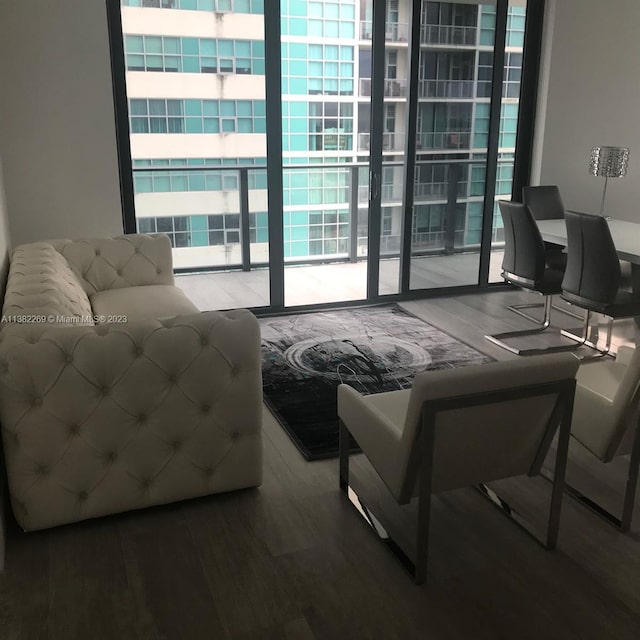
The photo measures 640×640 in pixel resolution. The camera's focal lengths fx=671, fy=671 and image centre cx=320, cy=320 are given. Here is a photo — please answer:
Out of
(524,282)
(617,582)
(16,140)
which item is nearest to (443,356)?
(524,282)

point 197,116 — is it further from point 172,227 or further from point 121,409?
point 121,409

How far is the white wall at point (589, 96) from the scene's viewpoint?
551 centimetres

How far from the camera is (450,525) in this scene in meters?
2.48

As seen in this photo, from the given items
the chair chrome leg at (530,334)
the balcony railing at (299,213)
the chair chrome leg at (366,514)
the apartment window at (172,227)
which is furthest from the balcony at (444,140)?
the chair chrome leg at (366,514)

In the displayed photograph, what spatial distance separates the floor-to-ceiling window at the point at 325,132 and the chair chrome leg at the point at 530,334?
112 centimetres

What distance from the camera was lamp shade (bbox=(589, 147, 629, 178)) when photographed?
498 cm

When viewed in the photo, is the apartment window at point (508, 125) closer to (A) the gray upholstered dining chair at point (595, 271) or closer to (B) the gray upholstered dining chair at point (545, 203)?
(B) the gray upholstered dining chair at point (545, 203)

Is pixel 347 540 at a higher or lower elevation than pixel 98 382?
lower

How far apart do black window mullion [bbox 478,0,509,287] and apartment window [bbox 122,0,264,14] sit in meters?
1.98

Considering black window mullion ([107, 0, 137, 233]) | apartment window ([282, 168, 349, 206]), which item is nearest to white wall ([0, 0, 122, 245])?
black window mullion ([107, 0, 137, 233])

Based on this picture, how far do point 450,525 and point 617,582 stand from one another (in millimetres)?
579

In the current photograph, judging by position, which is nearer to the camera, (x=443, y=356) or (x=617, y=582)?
(x=617, y=582)

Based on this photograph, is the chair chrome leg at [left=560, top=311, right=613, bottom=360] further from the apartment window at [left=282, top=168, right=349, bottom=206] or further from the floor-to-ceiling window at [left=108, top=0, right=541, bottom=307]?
the apartment window at [left=282, top=168, right=349, bottom=206]

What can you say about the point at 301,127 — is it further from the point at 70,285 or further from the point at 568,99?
the point at 70,285
